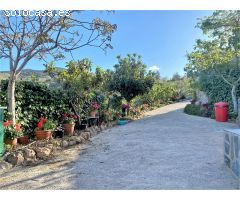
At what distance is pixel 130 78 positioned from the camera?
46.2 ft

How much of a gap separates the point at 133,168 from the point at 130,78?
921 centimetres

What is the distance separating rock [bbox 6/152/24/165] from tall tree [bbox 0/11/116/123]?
3.98 ft

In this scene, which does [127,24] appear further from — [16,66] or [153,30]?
[16,66]

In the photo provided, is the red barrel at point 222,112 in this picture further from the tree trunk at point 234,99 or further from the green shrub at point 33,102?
the green shrub at point 33,102

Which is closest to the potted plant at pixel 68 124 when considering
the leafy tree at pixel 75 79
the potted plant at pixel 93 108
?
the leafy tree at pixel 75 79

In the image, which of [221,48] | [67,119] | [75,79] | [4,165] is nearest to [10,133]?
[4,165]

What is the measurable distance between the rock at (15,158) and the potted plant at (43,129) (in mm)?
1710

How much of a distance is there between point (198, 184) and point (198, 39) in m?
9.95

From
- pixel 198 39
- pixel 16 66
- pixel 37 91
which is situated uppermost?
pixel 198 39

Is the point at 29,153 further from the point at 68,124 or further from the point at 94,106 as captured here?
the point at 94,106

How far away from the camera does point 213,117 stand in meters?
13.6

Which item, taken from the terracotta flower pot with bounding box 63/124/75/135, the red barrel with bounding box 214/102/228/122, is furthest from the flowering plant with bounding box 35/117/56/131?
the red barrel with bounding box 214/102/228/122
